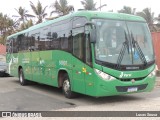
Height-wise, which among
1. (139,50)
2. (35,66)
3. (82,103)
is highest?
(139,50)

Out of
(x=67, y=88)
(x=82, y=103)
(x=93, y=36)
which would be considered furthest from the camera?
(x=67, y=88)

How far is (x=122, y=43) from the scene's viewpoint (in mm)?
10711

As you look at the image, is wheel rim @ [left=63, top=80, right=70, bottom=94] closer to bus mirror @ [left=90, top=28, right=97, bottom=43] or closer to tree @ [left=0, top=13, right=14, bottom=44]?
bus mirror @ [left=90, top=28, right=97, bottom=43]

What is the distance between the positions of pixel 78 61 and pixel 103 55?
1.15 m

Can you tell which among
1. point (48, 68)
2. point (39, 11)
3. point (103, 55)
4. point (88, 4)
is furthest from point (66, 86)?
point (39, 11)

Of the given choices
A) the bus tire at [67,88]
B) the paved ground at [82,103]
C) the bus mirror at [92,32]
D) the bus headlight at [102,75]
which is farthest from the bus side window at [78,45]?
the paved ground at [82,103]

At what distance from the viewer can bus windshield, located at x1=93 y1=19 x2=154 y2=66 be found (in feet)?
34.2

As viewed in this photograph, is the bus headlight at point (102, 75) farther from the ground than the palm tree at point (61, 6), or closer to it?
closer to it

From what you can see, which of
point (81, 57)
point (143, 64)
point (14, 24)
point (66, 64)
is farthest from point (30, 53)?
point (14, 24)

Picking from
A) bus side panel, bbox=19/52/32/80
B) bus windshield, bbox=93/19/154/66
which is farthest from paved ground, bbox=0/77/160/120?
bus side panel, bbox=19/52/32/80

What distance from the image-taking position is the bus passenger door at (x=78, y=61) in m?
11.0

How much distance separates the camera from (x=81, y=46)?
10961 mm

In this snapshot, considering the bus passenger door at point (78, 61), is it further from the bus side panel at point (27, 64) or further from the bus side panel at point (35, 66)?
the bus side panel at point (27, 64)

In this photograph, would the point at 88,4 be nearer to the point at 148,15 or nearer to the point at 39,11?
the point at 39,11
